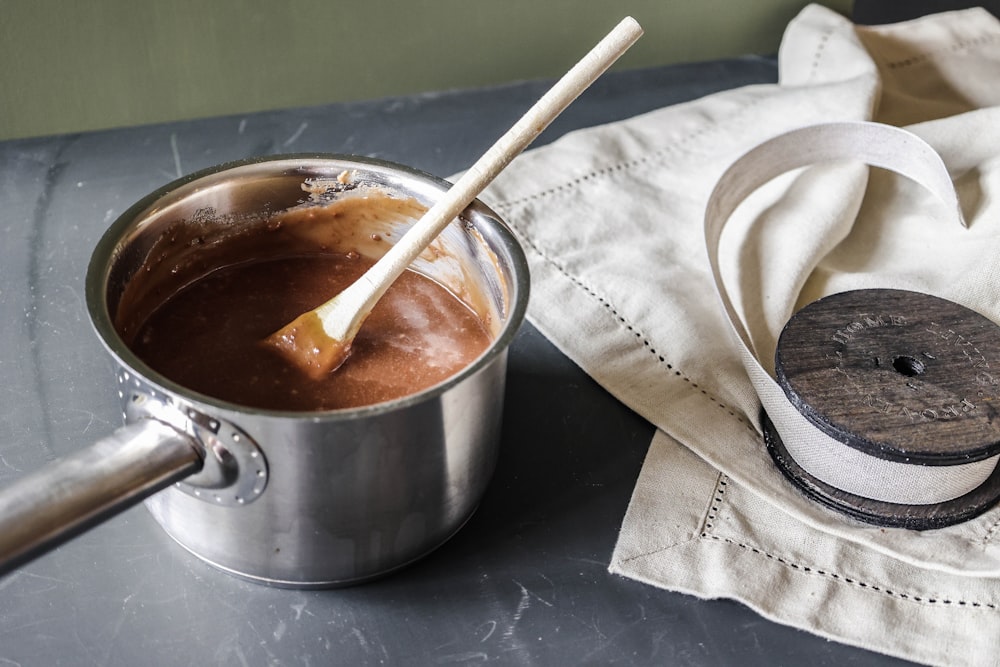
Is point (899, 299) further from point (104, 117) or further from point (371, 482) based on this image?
point (104, 117)

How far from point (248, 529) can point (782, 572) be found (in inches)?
17.0

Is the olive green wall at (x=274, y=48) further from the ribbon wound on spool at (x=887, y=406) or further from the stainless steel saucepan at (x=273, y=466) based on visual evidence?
the ribbon wound on spool at (x=887, y=406)

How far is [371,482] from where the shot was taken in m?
0.76

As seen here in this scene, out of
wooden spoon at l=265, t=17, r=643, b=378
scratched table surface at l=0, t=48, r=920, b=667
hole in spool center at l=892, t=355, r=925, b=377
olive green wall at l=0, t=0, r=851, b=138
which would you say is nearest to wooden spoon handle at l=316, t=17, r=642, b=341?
wooden spoon at l=265, t=17, r=643, b=378

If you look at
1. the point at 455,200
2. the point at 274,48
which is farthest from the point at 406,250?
the point at 274,48

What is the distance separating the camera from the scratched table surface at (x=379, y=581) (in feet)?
2.68

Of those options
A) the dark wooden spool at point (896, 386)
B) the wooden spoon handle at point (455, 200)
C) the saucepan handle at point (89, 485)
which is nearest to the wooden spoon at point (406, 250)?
the wooden spoon handle at point (455, 200)

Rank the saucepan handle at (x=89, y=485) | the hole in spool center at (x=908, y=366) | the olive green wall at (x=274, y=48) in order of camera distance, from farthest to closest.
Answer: the olive green wall at (x=274, y=48) → the hole in spool center at (x=908, y=366) → the saucepan handle at (x=89, y=485)

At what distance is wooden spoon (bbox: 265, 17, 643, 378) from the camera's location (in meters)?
0.90

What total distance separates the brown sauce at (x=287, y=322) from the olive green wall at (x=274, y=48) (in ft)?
1.31

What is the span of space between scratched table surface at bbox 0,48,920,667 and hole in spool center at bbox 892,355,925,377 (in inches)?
9.0

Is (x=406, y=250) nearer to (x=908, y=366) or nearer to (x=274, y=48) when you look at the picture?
(x=908, y=366)

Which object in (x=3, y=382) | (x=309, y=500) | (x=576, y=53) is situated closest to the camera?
(x=309, y=500)

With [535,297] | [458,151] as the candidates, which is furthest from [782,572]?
[458,151]
